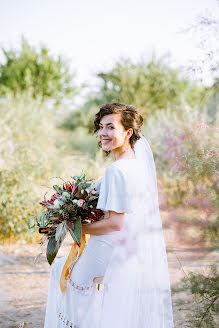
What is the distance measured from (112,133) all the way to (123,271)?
0.97 metres

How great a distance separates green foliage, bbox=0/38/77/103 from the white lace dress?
17.5m

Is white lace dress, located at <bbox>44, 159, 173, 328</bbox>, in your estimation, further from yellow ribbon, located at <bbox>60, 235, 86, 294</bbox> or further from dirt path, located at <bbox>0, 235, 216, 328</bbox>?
dirt path, located at <bbox>0, 235, 216, 328</bbox>

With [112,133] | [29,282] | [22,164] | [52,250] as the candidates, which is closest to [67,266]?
[52,250]

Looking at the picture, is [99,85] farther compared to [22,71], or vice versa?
[22,71]

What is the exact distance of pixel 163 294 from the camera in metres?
2.38

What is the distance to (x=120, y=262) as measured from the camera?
224 cm

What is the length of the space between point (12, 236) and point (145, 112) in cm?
1126

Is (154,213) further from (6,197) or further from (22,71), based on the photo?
(22,71)

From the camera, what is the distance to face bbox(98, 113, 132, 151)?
2.50 meters

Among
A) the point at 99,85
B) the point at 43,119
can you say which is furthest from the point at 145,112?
the point at 43,119

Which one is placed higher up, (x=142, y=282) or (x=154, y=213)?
(x=154, y=213)

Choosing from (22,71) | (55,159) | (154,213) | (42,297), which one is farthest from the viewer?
(22,71)

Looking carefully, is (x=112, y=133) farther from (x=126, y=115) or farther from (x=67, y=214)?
(x=67, y=214)

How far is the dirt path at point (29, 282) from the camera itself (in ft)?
11.9
